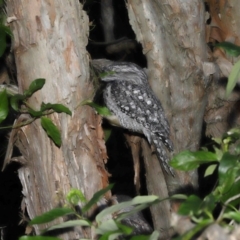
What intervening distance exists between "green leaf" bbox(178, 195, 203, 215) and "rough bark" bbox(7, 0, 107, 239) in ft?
3.65

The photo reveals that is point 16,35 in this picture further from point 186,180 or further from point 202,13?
point 186,180

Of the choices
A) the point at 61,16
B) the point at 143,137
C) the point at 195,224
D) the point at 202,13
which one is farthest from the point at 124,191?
the point at 195,224

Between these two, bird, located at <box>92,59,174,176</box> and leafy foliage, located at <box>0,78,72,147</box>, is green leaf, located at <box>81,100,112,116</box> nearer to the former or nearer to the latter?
leafy foliage, located at <box>0,78,72,147</box>

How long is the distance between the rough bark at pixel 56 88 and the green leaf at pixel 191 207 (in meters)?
1.11

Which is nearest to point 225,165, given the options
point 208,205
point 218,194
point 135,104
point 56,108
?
point 218,194

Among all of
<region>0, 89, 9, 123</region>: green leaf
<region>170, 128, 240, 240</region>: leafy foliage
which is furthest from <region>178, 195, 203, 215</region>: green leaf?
<region>0, 89, 9, 123</region>: green leaf

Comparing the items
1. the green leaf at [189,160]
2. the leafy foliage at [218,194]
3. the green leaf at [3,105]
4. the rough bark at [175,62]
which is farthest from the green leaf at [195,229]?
the rough bark at [175,62]

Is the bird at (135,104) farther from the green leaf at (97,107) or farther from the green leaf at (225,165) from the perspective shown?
the green leaf at (225,165)

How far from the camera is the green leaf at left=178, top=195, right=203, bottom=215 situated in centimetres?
94

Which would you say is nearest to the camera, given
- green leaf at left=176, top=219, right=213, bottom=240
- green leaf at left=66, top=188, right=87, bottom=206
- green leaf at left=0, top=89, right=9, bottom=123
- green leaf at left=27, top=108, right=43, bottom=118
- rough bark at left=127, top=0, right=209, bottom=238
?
green leaf at left=176, top=219, right=213, bottom=240

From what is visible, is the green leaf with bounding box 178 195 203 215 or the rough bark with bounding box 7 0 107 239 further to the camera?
the rough bark with bounding box 7 0 107 239

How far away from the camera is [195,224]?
96 centimetres

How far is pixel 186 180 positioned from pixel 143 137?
347mm

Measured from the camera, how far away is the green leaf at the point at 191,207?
3.08 feet
